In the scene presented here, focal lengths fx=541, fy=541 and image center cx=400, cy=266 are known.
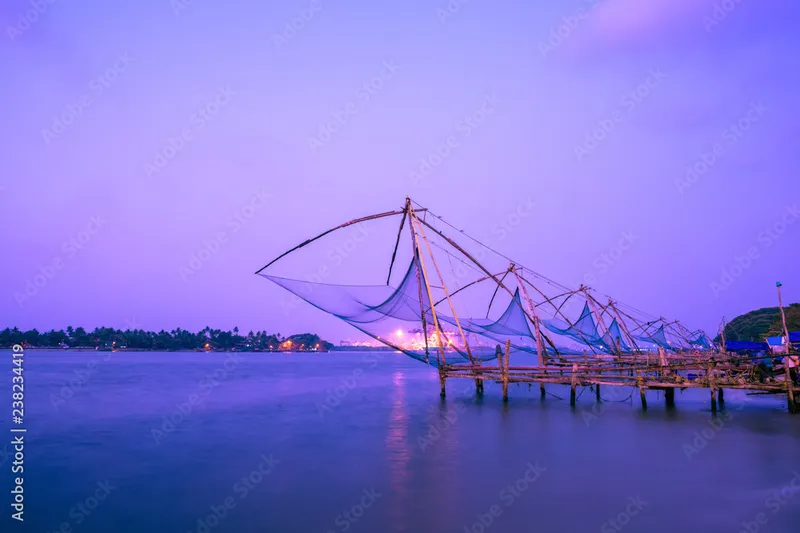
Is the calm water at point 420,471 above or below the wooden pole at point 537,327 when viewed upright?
below

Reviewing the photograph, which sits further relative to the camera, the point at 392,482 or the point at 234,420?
the point at 234,420

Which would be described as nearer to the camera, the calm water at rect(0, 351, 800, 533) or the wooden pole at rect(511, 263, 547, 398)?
the calm water at rect(0, 351, 800, 533)

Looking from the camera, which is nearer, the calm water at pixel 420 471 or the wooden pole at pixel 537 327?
the calm water at pixel 420 471

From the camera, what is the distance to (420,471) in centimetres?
936

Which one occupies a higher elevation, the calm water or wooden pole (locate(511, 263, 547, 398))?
wooden pole (locate(511, 263, 547, 398))

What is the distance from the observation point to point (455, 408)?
59.0 ft

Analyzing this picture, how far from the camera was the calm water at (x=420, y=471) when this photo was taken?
6898 mm

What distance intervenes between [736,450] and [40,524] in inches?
451

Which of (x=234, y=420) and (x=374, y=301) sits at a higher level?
(x=374, y=301)

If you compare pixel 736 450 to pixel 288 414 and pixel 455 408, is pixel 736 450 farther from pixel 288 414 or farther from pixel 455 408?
pixel 288 414

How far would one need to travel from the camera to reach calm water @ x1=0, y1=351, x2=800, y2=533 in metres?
6.90

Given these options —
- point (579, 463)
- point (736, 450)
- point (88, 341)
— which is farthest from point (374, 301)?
point (88, 341)

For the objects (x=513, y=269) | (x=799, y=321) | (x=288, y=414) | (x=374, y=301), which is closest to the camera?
(x=374, y=301)

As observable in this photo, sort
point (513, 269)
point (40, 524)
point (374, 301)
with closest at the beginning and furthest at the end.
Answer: point (40, 524), point (374, 301), point (513, 269)
